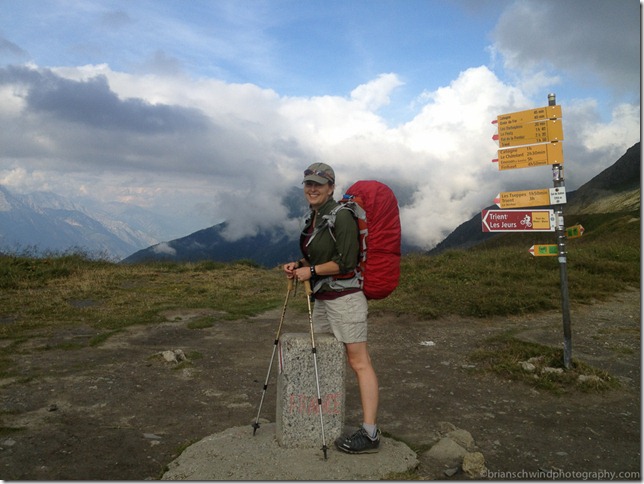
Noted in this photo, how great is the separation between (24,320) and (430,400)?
31.5 feet

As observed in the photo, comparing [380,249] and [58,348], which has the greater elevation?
[380,249]

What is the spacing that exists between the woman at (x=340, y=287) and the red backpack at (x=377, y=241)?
0.13 meters

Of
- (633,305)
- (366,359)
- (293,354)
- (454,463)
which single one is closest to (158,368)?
(293,354)

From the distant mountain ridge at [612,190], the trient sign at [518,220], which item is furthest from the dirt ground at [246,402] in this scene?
the distant mountain ridge at [612,190]

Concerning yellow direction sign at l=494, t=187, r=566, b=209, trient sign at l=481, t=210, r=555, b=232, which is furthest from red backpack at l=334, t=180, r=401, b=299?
yellow direction sign at l=494, t=187, r=566, b=209

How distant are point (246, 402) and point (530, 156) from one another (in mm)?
5498

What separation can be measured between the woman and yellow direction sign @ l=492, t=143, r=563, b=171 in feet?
12.7

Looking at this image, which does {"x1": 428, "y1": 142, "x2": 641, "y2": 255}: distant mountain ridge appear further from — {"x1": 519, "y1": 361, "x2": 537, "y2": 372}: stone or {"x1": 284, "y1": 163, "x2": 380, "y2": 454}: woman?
{"x1": 284, "y1": 163, "x2": 380, "y2": 454}: woman

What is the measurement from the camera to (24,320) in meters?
10.8

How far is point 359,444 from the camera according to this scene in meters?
4.34

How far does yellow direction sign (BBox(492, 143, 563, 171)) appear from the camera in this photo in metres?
6.84

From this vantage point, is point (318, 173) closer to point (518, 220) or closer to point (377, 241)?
point (377, 241)

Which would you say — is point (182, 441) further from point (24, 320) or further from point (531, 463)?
point (24, 320)

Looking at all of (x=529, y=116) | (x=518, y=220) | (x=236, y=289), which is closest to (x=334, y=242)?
(x=518, y=220)
